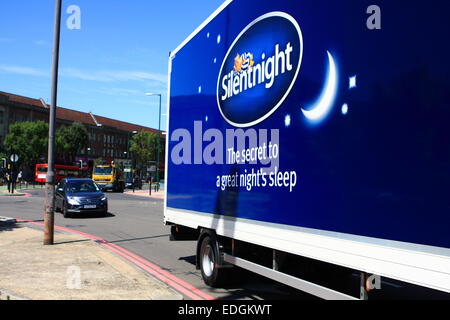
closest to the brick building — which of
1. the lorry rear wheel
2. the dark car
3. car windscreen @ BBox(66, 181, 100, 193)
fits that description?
car windscreen @ BBox(66, 181, 100, 193)

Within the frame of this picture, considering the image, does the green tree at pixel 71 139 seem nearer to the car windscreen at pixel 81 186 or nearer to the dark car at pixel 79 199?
the car windscreen at pixel 81 186

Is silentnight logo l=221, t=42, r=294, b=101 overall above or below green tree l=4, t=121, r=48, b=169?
below

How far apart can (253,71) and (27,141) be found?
75552 mm

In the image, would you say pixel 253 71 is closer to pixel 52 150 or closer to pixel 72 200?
pixel 52 150

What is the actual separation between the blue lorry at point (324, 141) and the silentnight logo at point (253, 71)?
22 mm

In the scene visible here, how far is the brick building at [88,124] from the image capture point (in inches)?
3182

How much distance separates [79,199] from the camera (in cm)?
1848

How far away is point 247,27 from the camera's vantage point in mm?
6152

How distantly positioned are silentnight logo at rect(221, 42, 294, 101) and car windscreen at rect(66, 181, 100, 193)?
1449cm

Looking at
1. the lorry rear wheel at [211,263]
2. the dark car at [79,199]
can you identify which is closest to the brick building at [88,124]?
the dark car at [79,199]

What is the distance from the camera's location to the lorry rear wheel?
6793 mm

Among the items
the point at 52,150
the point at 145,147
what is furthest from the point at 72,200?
the point at 145,147

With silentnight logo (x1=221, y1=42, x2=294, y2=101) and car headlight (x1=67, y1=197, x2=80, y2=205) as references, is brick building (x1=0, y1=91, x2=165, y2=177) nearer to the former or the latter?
car headlight (x1=67, y1=197, x2=80, y2=205)
